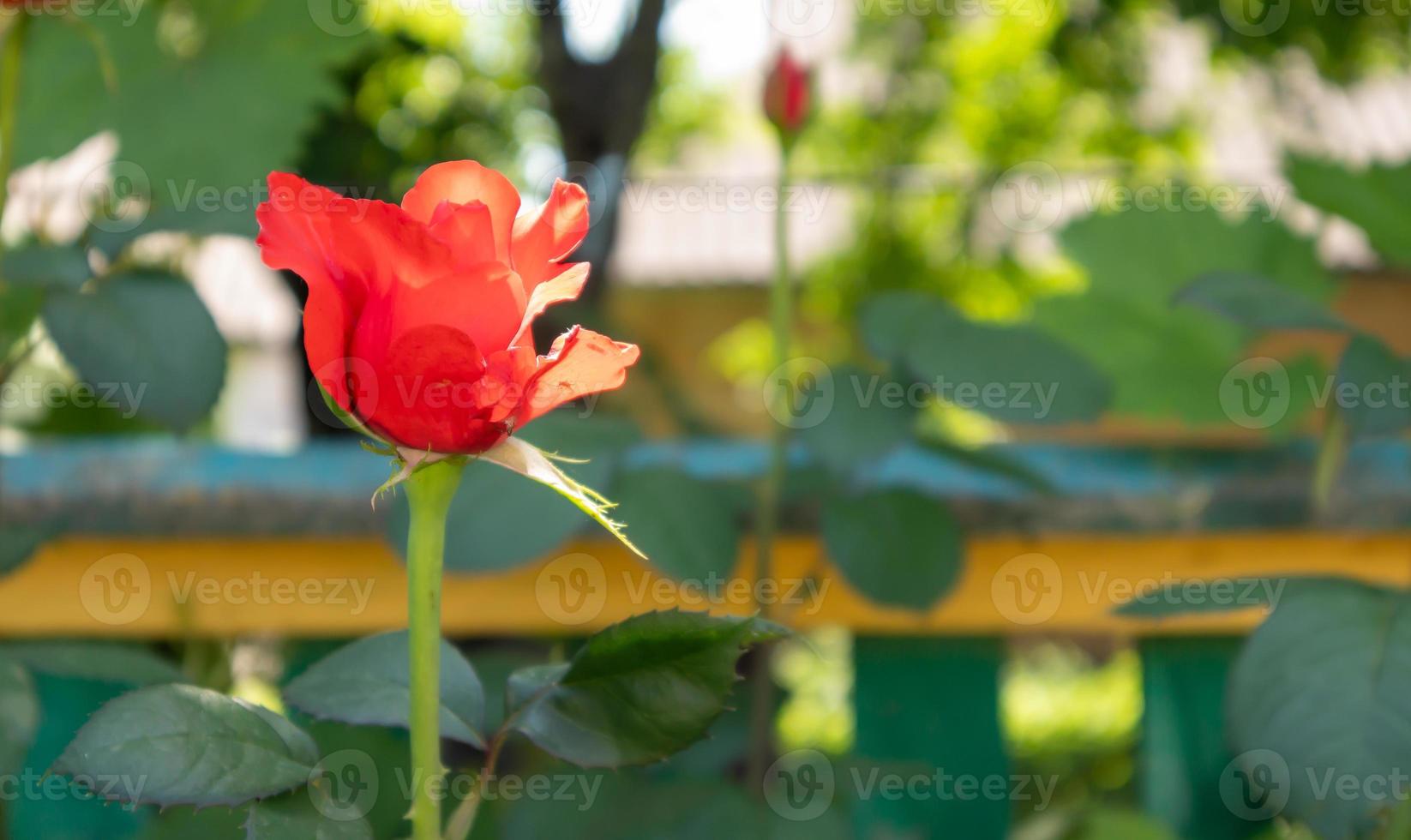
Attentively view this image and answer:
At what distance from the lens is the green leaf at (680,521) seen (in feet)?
2.24

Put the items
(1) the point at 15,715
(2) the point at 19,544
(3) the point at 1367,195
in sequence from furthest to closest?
(3) the point at 1367,195
(2) the point at 19,544
(1) the point at 15,715

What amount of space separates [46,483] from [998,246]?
200 centimetres

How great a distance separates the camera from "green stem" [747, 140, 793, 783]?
75cm

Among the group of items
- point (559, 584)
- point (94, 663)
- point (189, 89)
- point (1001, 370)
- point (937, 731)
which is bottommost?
point (937, 731)

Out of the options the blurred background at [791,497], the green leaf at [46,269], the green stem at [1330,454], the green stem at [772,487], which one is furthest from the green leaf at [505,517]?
the green stem at [1330,454]

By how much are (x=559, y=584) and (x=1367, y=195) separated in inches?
25.2

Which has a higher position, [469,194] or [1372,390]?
[469,194]

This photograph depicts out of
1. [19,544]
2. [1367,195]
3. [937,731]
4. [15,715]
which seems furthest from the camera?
[937,731]

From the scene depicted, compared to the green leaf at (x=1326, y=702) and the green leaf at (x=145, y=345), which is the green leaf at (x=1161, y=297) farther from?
the green leaf at (x=145, y=345)

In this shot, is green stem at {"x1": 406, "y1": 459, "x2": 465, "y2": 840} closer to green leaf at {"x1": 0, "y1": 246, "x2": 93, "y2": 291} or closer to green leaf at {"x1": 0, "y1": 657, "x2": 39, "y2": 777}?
green leaf at {"x1": 0, "y1": 657, "x2": 39, "y2": 777}

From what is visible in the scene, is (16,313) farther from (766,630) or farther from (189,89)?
(766,630)

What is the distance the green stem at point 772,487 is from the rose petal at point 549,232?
1.34 feet

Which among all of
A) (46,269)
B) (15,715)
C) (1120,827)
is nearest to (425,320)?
(15,715)

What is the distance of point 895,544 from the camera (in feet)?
2.44
